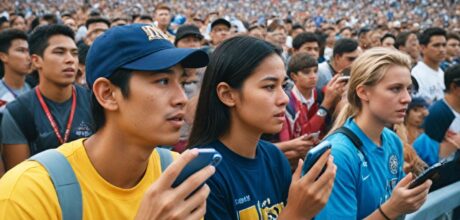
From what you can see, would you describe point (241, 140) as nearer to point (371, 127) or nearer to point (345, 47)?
point (371, 127)

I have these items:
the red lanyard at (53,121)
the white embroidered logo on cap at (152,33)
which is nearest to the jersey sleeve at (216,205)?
the white embroidered logo on cap at (152,33)

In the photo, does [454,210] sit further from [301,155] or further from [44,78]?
[44,78]

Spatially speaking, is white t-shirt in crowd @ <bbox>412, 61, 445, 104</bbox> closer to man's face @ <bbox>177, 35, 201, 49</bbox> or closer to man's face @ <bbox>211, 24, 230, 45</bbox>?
man's face @ <bbox>211, 24, 230, 45</bbox>

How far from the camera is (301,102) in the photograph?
5379 mm

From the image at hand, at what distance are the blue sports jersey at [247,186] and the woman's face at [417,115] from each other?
158 inches

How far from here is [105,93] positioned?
2166 millimetres

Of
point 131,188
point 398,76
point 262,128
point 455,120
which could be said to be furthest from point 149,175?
point 455,120

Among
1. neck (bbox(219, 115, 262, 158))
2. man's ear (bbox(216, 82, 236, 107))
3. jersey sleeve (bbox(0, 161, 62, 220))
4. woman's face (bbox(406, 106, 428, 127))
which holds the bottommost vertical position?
woman's face (bbox(406, 106, 428, 127))

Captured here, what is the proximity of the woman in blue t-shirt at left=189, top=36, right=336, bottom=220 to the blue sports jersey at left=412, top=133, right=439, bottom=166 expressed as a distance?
3156mm

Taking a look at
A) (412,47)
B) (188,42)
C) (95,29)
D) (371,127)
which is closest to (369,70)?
(371,127)

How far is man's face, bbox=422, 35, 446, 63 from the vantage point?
862 centimetres

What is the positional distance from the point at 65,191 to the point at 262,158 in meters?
1.04

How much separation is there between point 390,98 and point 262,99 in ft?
3.60

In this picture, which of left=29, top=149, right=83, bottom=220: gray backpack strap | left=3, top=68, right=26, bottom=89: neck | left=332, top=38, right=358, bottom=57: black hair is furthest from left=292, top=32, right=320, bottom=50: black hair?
left=29, top=149, right=83, bottom=220: gray backpack strap
